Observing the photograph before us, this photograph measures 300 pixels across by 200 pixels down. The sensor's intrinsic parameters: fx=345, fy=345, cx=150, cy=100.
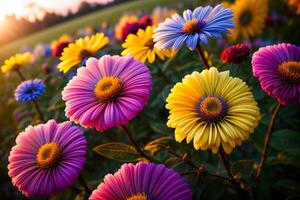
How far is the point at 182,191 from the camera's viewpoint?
910 millimetres

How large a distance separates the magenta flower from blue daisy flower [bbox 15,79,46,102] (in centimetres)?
51

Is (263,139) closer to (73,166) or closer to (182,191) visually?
(182,191)

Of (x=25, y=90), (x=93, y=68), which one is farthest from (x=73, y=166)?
(x=25, y=90)

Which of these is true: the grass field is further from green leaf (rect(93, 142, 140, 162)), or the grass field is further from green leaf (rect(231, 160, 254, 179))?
green leaf (rect(231, 160, 254, 179))

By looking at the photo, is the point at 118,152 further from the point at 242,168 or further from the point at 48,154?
the point at 242,168

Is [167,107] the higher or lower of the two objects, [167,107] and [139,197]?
the higher

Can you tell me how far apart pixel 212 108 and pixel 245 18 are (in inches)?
72.6

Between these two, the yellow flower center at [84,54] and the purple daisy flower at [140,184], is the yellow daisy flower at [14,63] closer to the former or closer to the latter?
the yellow flower center at [84,54]

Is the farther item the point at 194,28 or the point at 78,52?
the point at 78,52

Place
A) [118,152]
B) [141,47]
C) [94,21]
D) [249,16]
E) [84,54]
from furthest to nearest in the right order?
[94,21], [249,16], [84,54], [141,47], [118,152]

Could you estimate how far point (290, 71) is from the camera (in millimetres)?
1005

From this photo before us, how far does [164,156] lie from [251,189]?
38 cm

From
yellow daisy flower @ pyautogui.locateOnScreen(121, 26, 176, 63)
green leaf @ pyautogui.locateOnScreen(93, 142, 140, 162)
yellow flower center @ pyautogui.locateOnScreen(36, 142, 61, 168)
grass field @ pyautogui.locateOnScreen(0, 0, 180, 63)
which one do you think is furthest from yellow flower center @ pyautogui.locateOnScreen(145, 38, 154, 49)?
grass field @ pyautogui.locateOnScreen(0, 0, 180, 63)

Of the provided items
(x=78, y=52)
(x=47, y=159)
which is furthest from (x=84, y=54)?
(x=47, y=159)
